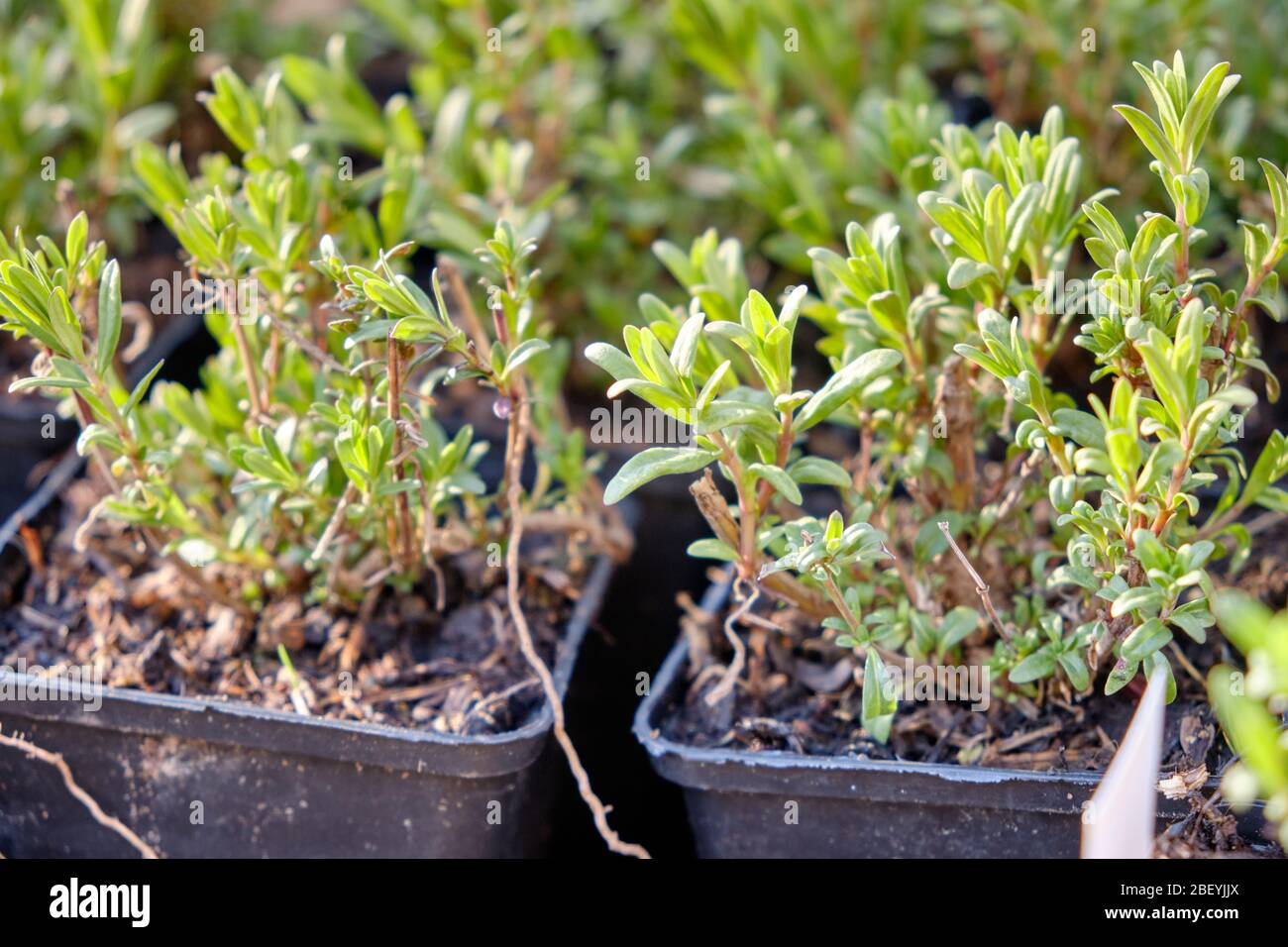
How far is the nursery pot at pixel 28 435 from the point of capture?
177cm

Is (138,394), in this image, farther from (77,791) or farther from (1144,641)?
(1144,641)

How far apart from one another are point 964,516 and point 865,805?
308 mm

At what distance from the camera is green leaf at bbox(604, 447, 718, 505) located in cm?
109

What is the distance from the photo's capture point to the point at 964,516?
4.33 ft

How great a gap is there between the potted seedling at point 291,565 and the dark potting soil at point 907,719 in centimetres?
16

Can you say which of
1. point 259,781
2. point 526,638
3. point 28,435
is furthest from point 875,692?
point 28,435

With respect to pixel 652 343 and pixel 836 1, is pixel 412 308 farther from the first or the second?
pixel 836 1

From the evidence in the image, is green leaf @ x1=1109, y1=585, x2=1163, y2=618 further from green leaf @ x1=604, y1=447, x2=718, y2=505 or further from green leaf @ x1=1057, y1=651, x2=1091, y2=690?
green leaf @ x1=604, y1=447, x2=718, y2=505

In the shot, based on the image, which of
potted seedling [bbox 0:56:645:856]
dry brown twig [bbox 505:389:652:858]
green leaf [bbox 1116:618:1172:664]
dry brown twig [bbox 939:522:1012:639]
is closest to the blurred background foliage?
potted seedling [bbox 0:56:645:856]

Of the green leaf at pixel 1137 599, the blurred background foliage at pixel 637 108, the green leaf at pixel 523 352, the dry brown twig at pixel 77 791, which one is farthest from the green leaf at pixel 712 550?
the dry brown twig at pixel 77 791

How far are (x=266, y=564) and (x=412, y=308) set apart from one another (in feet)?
1.32

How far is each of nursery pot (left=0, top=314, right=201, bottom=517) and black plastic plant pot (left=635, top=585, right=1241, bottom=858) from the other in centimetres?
97
